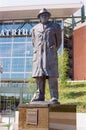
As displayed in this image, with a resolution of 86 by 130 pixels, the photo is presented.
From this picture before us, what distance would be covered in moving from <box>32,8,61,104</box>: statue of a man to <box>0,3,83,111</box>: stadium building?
39.0 meters

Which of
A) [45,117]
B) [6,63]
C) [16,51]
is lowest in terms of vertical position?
[45,117]

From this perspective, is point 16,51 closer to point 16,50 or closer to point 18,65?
point 16,50

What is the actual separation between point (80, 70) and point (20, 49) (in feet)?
37.6

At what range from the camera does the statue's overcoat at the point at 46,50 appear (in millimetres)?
8023

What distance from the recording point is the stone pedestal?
7426 millimetres

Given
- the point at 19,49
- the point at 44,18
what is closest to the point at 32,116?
the point at 44,18

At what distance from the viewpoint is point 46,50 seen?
8.12 metres

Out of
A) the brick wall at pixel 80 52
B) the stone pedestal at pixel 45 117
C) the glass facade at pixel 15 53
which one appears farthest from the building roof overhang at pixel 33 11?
the stone pedestal at pixel 45 117

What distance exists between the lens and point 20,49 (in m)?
51.3

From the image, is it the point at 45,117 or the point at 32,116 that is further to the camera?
the point at 32,116

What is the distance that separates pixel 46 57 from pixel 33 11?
44.3 m

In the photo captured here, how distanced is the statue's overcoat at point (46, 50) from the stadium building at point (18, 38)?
39051 millimetres

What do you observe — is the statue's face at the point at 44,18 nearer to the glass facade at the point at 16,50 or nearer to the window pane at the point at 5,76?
the glass facade at the point at 16,50

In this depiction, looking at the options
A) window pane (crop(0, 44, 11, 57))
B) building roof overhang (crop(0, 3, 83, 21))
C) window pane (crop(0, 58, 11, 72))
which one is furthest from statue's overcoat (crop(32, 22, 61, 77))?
window pane (crop(0, 44, 11, 57))
